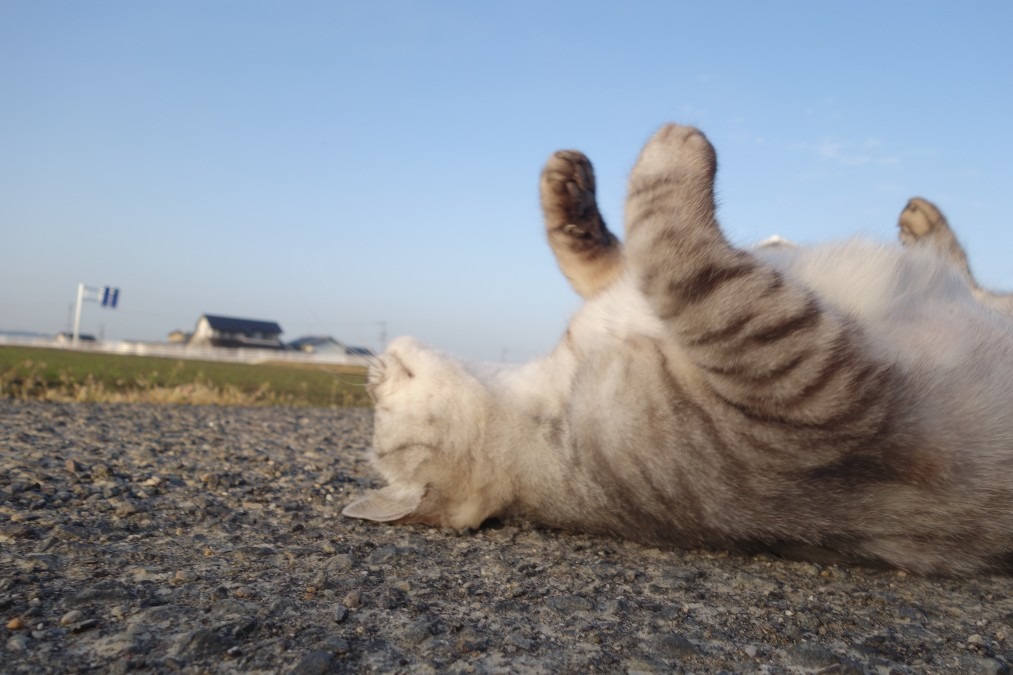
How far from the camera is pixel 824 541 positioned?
2.38 meters

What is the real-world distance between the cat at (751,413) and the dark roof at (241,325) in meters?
65.6

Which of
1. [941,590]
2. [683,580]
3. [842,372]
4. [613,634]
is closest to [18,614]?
[613,634]

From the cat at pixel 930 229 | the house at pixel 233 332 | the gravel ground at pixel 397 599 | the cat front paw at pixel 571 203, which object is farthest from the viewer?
the house at pixel 233 332

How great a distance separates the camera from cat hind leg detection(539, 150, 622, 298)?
3.21m

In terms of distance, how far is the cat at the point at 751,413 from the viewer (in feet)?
6.93

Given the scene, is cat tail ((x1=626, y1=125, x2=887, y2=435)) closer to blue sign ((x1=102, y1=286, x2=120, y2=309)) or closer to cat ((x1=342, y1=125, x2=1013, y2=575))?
cat ((x1=342, y1=125, x2=1013, y2=575))

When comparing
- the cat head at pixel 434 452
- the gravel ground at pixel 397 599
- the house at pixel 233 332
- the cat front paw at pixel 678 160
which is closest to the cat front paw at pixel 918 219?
the cat front paw at pixel 678 160

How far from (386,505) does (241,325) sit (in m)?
67.6

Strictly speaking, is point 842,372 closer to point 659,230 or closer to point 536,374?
point 659,230

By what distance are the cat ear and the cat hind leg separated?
45.1 inches

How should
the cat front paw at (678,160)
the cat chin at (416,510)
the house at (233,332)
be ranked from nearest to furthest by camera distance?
1. the cat front paw at (678,160)
2. the cat chin at (416,510)
3. the house at (233,332)

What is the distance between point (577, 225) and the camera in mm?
3273

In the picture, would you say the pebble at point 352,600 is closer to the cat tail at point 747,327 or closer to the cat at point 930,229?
the cat tail at point 747,327

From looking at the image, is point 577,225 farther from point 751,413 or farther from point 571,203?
point 751,413
